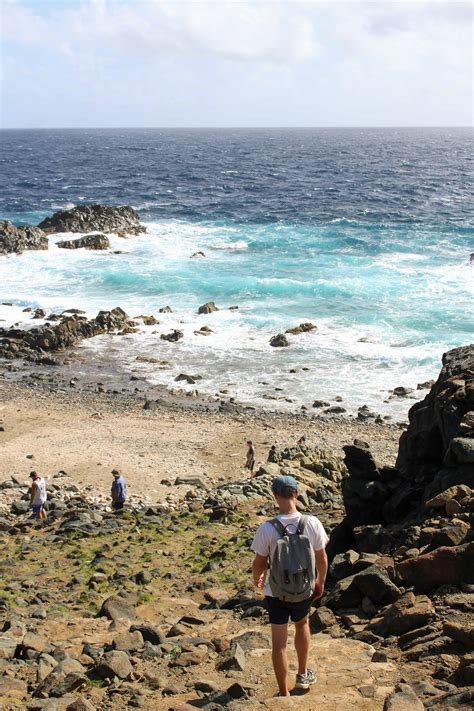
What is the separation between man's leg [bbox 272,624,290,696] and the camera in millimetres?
7348

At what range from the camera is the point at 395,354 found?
3556 centimetres

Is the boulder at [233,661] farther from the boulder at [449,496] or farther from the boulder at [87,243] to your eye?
the boulder at [87,243]

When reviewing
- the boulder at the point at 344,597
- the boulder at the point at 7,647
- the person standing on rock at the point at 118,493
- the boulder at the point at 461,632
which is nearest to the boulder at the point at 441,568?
the boulder at the point at 344,597

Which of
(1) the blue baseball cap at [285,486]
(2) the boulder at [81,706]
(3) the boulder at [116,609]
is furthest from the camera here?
(3) the boulder at [116,609]

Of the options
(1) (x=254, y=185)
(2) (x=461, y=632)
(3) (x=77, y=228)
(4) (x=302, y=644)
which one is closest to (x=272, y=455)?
(2) (x=461, y=632)

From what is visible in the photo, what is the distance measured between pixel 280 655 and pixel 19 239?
2135 inches

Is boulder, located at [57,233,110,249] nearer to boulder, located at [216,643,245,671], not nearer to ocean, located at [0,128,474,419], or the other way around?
ocean, located at [0,128,474,419]

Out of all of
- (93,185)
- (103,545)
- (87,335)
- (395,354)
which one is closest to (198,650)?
(103,545)

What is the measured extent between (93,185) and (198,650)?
90965 millimetres

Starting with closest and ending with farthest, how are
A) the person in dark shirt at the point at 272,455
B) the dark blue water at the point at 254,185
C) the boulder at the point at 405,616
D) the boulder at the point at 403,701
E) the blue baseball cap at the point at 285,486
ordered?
1. the boulder at the point at 403,701
2. the blue baseball cap at the point at 285,486
3. the boulder at the point at 405,616
4. the person in dark shirt at the point at 272,455
5. the dark blue water at the point at 254,185

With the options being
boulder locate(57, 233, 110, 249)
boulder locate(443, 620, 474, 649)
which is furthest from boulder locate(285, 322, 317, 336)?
boulder locate(443, 620, 474, 649)

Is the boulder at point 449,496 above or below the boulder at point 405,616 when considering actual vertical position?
above

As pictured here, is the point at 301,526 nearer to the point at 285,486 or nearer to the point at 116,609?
the point at 285,486

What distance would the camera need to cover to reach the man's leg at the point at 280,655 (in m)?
7.35
